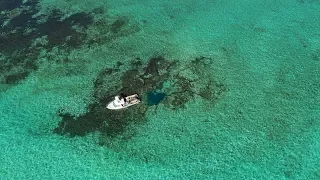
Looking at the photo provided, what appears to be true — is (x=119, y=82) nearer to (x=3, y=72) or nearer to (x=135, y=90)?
(x=135, y=90)

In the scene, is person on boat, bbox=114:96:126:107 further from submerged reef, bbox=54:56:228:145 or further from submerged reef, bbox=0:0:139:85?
submerged reef, bbox=0:0:139:85

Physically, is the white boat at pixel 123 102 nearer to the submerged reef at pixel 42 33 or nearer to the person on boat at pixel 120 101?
the person on boat at pixel 120 101

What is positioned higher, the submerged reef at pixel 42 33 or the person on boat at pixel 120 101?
the person on boat at pixel 120 101

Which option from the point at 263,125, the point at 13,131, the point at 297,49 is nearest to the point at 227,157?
the point at 263,125

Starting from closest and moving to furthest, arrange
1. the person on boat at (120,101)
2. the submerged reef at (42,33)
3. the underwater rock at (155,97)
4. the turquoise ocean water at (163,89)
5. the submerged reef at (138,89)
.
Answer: the turquoise ocean water at (163,89)
the submerged reef at (138,89)
the person on boat at (120,101)
the underwater rock at (155,97)
the submerged reef at (42,33)

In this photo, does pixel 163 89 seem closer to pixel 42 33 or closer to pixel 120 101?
pixel 120 101

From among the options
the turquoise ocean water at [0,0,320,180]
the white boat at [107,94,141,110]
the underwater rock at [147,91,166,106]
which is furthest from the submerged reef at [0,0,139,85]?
the white boat at [107,94,141,110]

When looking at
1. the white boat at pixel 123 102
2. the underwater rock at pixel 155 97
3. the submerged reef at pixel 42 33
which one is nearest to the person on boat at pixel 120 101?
the white boat at pixel 123 102
